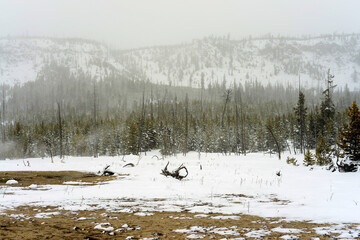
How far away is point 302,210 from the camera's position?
607cm

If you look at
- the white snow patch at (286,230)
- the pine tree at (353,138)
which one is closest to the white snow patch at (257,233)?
the white snow patch at (286,230)

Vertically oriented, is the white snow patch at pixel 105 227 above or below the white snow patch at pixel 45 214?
above

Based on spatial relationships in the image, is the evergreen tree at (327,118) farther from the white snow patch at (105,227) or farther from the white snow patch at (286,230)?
the white snow patch at (105,227)

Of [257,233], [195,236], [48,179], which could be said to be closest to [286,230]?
[257,233]

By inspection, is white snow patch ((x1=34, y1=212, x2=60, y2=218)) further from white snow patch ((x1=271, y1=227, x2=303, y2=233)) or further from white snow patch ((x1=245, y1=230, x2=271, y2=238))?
white snow patch ((x1=271, y1=227, x2=303, y2=233))

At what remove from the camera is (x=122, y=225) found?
4.84 metres

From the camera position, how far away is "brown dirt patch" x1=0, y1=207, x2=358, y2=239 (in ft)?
13.4

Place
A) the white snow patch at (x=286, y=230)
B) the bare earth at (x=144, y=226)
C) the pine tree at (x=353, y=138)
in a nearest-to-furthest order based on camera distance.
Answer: the bare earth at (x=144, y=226) < the white snow patch at (x=286, y=230) < the pine tree at (x=353, y=138)

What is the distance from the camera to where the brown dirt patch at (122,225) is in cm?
409

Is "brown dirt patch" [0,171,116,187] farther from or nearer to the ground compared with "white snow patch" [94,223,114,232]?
nearer to the ground

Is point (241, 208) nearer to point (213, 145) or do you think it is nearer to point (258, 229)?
point (258, 229)

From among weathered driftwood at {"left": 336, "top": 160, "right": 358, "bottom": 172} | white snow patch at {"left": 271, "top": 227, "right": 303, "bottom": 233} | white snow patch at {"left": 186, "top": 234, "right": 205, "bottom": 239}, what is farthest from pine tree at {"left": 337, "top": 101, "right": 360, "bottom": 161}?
white snow patch at {"left": 186, "top": 234, "right": 205, "bottom": 239}

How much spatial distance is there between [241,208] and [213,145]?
7513 cm

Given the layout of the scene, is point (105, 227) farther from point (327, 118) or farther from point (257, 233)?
point (327, 118)
